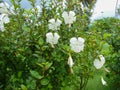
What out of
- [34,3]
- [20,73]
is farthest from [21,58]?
[34,3]

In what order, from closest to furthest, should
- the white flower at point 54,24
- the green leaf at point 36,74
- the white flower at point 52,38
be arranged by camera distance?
the green leaf at point 36,74, the white flower at point 52,38, the white flower at point 54,24

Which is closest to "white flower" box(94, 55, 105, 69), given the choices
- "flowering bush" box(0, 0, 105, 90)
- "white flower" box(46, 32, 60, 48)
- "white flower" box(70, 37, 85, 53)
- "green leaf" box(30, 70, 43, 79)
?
"flowering bush" box(0, 0, 105, 90)

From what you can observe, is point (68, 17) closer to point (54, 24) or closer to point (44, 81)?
point (54, 24)

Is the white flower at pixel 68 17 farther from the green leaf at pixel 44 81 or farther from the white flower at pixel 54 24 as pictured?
the green leaf at pixel 44 81

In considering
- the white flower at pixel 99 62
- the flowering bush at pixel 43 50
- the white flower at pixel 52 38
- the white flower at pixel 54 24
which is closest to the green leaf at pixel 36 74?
the flowering bush at pixel 43 50

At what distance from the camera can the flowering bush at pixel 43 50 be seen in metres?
3.26

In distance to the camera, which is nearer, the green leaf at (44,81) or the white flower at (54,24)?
the green leaf at (44,81)

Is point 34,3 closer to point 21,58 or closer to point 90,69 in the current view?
point 21,58

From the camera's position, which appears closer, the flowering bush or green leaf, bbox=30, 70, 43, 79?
green leaf, bbox=30, 70, 43, 79

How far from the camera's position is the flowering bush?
128 inches

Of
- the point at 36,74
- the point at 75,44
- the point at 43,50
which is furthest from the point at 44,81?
the point at 75,44

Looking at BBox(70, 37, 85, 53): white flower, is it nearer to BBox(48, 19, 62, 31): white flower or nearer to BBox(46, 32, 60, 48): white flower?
BBox(46, 32, 60, 48): white flower

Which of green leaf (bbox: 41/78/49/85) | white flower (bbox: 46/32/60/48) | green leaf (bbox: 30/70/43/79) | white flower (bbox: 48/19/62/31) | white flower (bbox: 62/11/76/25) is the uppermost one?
white flower (bbox: 62/11/76/25)

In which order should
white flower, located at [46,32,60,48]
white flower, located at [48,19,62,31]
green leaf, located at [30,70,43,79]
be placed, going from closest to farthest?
1. green leaf, located at [30,70,43,79]
2. white flower, located at [46,32,60,48]
3. white flower, located at [48,19,62,31]
